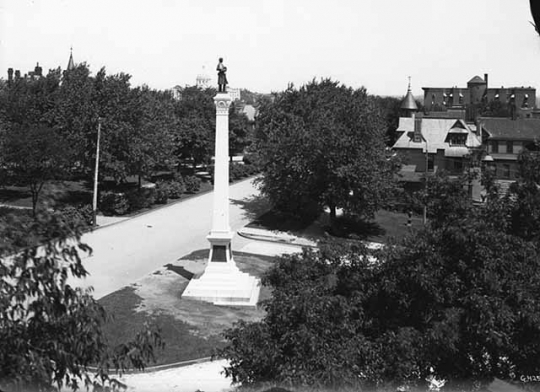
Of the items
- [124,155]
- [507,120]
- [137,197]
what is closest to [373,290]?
[124,155]

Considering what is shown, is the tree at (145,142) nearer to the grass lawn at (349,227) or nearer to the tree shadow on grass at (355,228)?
the grass lawn at (349,227)

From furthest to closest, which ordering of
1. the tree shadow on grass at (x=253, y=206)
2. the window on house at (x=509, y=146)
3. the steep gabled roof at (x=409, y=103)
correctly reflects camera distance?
1. the steep gabled roof at (x=409, y=103)
2. the window on house at (x=509, y=146)
3. the tree shadow on grass at (x=253, y=206)

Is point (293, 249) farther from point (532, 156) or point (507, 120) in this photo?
point (507, 120)

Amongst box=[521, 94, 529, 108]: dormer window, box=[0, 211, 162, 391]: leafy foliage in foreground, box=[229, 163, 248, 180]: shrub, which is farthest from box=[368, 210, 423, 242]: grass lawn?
box=[521, 94, 529, 108]: dormer window

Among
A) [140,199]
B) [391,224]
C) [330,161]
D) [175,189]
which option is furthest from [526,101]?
[140,199]

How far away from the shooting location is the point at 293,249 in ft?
102

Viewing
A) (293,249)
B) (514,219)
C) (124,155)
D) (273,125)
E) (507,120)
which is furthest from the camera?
(507,120)

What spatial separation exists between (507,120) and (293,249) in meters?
34.8

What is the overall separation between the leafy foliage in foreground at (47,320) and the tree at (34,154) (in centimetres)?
2757

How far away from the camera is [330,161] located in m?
31.8

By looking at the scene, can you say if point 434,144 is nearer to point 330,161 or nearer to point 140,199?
point 330,161

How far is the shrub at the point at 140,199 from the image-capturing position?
39.0 meters

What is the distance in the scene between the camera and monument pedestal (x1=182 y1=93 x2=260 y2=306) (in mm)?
20578

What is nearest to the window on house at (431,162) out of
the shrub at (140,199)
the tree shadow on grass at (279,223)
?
the tree shadow on grass at (279,223)
